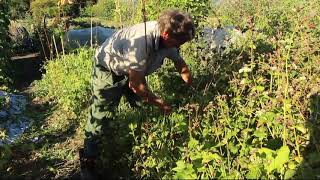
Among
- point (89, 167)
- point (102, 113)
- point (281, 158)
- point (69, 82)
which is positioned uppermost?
point (281, 158)

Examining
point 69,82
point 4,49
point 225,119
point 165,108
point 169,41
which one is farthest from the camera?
point 4,49

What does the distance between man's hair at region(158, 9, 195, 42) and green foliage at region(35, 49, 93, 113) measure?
265 cm

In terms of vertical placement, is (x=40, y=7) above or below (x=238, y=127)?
above

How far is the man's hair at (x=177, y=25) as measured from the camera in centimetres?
339

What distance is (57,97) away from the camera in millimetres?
6922

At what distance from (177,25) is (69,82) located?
333cm

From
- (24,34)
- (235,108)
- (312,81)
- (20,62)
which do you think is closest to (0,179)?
(235,108)

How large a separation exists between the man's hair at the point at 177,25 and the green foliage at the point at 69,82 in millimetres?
2653

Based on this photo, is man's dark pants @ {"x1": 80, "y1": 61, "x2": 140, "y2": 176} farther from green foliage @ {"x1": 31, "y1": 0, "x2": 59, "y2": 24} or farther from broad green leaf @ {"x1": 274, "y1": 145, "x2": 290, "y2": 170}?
green foliage @ {"x1": 31, "y1": 0, "x2": 59, "y2": 24}

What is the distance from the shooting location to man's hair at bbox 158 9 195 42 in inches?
134

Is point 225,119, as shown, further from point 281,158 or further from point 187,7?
point 187,7

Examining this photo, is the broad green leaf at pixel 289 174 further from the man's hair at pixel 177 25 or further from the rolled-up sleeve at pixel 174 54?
the rolled-up sleeve at pixel 174 54

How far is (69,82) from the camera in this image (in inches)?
252

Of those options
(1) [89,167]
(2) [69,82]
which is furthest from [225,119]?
(2) [69,82]
